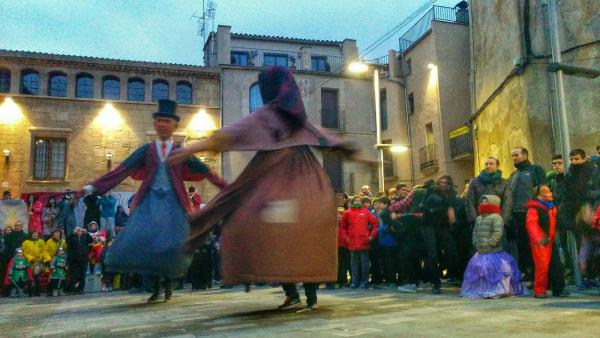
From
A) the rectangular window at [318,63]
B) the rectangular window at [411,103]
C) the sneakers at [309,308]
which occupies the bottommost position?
the sneakers at [309,308]

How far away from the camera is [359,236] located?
9.53 m

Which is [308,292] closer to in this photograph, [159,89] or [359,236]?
[359,236]

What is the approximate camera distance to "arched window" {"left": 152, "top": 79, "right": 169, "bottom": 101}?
2547 centimetres

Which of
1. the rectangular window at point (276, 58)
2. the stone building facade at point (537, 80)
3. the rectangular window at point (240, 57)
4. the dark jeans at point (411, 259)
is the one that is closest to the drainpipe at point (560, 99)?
the dark jeans at point (411, 259)

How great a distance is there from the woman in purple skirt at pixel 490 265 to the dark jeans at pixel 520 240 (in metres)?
0.75

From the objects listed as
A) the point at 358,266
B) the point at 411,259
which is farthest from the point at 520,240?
the point at 358,266

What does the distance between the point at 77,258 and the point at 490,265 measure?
9767 millimetres

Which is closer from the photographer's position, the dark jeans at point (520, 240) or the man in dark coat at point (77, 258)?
the dark jeans at point (520, 240)

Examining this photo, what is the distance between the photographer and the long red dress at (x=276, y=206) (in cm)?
410

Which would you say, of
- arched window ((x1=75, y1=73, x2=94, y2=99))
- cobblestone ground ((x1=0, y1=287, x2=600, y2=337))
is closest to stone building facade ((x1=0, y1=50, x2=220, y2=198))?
arched window ((x1=75, y1=73, x2=94, y2=99))

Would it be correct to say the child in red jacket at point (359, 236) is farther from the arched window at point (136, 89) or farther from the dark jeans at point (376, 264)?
the arched window at point (136, 89)

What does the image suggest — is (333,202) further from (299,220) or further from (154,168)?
(154,168)

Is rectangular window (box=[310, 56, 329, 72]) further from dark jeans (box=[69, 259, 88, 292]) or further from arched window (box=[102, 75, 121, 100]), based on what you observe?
dark jeans (box=[69, 259, 88, 292])

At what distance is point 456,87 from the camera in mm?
25234
